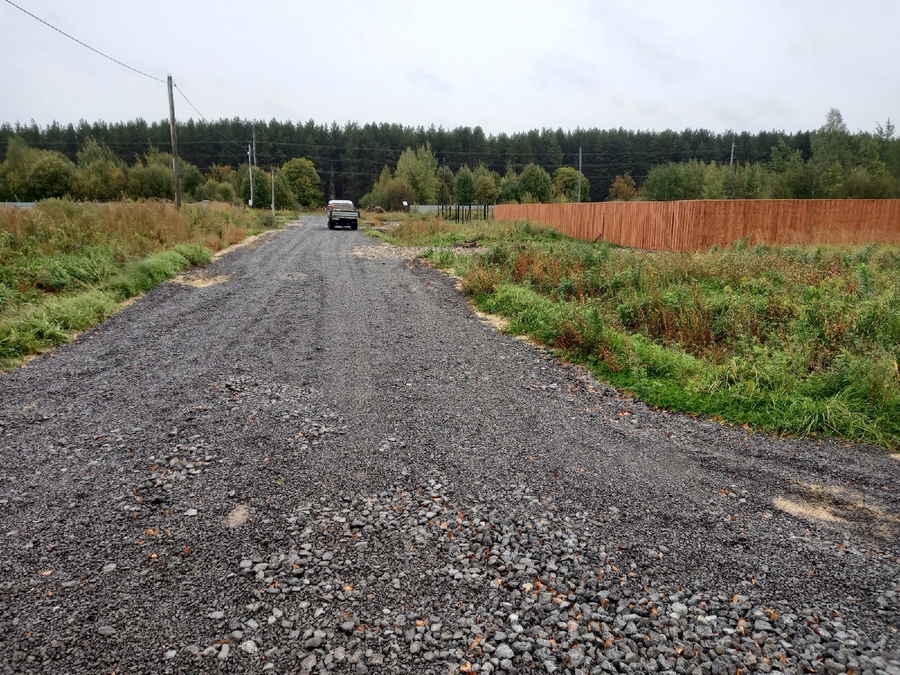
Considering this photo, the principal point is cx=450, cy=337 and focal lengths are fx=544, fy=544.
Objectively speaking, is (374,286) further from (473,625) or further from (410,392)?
(473,625)

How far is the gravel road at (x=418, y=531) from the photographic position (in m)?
2.51

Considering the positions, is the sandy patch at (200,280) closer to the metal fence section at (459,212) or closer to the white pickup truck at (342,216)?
the white pickup truck at (342,216)

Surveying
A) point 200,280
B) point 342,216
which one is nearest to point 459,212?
point 342,216

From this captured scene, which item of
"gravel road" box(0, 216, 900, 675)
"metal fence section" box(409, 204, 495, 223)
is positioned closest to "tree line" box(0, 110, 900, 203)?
"metal fence section" box(409, 204, 495, 223)

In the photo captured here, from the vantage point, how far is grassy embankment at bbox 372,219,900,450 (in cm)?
532

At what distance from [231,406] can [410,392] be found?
183 cm

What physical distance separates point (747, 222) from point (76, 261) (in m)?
20.6

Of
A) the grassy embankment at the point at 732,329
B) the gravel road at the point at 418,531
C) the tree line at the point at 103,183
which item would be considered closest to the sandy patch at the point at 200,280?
the grassy embankment at the point at 732,329

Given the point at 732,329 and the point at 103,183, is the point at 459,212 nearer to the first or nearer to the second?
the point at 103,183

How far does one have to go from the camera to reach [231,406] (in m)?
5.41

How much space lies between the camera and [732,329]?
761 centimetres

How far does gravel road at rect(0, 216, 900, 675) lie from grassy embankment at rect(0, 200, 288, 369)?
189cm

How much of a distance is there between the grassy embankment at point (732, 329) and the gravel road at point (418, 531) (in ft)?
1.60

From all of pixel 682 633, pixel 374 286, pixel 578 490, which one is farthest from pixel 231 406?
pixel 374 286
